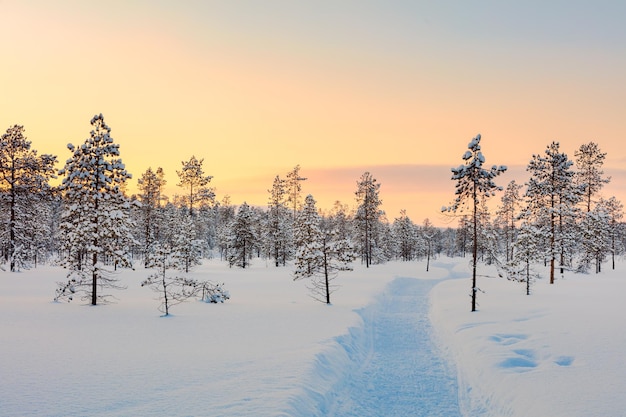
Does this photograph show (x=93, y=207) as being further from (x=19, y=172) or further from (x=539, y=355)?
(x=539, y=355)

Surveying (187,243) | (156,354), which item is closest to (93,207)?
(156,354)

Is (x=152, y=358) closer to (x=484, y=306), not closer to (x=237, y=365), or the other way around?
(x=237, y=365)

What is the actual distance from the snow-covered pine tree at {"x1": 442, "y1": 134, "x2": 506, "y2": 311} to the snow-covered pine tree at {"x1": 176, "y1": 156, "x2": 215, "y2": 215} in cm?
4001

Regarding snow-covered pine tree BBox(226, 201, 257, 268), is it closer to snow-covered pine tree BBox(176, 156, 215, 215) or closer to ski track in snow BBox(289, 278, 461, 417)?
snow-covered pine tree BBox(176, 156, 215, 215)

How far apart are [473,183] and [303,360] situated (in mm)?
16456

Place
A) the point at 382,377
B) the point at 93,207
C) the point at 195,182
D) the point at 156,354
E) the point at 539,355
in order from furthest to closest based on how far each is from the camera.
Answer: the point at 195,182
the point at 93,207
the point at 539,355
the point at 382,377
the point at 156,354

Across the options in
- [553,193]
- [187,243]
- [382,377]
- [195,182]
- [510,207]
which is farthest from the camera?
[510,207]

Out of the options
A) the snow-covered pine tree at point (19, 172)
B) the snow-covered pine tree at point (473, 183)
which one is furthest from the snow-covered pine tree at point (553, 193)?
the snow-covered pine tree at point (19, 172)

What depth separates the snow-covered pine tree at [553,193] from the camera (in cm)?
3797

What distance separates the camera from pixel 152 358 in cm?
1245

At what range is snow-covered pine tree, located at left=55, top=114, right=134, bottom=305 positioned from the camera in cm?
2161

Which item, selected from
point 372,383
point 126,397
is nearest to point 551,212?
point 372,383

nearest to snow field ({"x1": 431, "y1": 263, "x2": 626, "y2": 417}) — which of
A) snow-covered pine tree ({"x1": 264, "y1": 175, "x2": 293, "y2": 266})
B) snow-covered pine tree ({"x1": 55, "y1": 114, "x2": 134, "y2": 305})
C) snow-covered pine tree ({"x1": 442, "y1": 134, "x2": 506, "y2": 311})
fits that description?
snow-covered pine tree ({"x1": 442, "y1": 134, "x2": 506, "y2": 311})

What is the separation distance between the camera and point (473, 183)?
23703 mm
